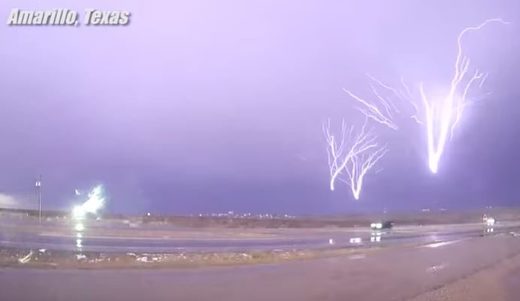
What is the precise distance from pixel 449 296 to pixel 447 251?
1614cm

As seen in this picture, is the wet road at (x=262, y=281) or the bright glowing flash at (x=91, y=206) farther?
the bright glowing flash at (x=91, y=206)

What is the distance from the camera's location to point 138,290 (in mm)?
16812

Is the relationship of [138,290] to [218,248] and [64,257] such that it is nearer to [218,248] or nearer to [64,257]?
[64,257]

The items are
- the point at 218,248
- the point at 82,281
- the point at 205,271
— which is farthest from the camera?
the point at 218,248

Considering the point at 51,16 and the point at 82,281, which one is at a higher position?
the point at 51,16

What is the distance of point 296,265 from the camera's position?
24.6 metres

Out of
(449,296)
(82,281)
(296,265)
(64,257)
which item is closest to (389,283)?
(449,296)

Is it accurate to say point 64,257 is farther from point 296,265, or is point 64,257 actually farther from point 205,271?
point 296,265

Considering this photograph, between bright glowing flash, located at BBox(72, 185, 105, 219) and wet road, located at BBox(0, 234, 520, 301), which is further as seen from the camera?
bright glowing flash, located at BBox(72, 185, 105, 219)

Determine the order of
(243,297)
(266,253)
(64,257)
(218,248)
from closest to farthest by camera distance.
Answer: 1. (243,297)
2. (64,257)
3. (266,253)
4. (218,248)

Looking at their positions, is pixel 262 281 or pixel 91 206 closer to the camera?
pixel 262 281

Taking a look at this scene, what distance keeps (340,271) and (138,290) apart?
342 inches

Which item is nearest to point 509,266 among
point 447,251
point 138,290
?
point 447,251

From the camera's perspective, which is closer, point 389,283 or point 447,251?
point 389,283
